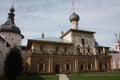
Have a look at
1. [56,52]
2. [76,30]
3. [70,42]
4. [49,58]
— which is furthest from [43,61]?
[76,30]

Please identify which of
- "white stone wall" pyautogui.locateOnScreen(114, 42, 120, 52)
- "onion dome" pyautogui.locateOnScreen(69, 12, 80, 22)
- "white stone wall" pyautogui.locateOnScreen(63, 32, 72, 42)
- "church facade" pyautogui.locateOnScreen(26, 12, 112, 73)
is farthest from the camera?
"white stone wall" pyautogui.locateOnScreen(114, 42, 120, 52)

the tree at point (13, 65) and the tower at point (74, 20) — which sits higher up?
the tower at point (74, 20)

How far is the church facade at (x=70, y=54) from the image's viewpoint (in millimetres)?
36750

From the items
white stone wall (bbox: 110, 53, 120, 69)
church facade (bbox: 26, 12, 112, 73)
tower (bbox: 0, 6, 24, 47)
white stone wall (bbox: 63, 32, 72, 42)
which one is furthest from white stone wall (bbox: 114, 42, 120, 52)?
tower (bbox: 0, 6, 24, 47)

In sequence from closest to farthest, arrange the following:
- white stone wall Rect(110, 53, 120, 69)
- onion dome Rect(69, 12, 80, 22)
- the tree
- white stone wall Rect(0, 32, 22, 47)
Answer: the tree < white stone wall Rect(0, 32, 22, 47) < onion dome Rect(69, 12, 80, 22) < white stone wall Rect(110, 53, 120, 69)

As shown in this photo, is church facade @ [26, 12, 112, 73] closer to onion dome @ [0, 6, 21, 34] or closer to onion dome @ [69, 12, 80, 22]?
onion dome @ [69, 12, 80, 22]

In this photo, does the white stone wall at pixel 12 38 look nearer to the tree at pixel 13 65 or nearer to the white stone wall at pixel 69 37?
the white stone wall at pixel 69 37

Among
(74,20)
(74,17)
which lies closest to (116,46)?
(74,20)

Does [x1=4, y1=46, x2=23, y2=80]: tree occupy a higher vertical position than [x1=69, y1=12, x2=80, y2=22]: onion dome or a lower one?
lower

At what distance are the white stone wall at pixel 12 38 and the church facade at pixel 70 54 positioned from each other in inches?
249

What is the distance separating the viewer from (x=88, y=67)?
40.8 metres

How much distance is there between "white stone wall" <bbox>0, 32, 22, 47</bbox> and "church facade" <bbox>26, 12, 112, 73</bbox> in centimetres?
632

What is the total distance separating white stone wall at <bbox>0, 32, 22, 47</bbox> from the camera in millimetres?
44456

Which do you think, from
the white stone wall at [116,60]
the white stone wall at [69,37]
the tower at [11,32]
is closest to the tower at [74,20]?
the white stone wall at [69,37]
